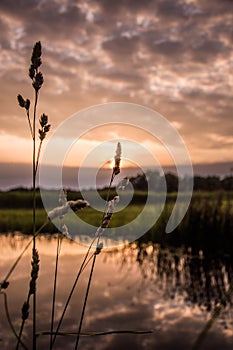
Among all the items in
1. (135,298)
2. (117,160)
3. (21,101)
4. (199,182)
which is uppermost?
(199,182)

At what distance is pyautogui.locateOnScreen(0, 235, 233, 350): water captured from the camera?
17.5 ft

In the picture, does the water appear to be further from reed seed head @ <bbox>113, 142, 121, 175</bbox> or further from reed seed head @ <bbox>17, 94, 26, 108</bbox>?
reed seed head @ <bbox>17, 94, 26, 108</bbox>

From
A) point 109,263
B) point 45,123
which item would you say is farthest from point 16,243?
point 45,123

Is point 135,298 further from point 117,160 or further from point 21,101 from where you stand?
point 21,101

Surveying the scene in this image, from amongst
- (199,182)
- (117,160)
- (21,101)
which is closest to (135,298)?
(117,160)

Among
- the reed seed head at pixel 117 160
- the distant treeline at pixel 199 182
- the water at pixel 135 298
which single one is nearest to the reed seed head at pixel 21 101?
the reed seed head at pixel 117 160

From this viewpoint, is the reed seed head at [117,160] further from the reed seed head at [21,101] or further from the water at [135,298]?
the water at [135,298]

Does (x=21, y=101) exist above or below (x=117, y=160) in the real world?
above

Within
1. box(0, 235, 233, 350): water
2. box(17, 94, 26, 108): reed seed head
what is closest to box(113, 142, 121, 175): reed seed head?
box(17, 94, 26, 108): reed seed head

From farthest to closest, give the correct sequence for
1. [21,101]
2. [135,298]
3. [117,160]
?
1. [135,298]
2. [117,160]
3. [21,101]

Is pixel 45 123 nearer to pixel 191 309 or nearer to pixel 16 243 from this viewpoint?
pixel 191 309

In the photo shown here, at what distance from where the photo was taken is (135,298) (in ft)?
22.3

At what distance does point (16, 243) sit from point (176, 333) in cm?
671

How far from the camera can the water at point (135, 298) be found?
534 cm
